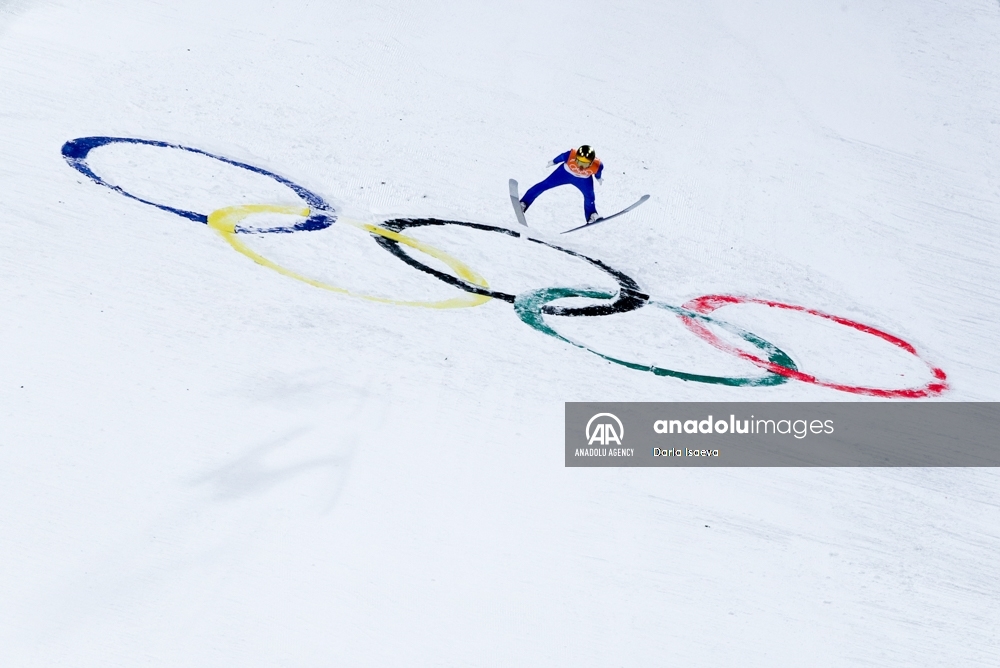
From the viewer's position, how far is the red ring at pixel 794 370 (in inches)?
197

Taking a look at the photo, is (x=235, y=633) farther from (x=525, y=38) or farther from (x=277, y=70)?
(x=525, y=38)

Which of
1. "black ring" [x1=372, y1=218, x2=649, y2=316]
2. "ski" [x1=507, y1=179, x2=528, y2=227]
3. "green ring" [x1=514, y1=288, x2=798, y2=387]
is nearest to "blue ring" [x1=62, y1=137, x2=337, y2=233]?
"black ring" [x1=372, y1=218, x2=649, y2=316]

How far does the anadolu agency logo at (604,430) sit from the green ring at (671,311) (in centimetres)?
57

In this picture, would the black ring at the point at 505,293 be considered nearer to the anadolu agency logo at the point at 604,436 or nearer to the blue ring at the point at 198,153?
the blue ring at the point at 198,153

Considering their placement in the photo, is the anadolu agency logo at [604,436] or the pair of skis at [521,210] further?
the pair of skis at [521,210]

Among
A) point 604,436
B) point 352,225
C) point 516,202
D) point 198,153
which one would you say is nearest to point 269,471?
point 604,436

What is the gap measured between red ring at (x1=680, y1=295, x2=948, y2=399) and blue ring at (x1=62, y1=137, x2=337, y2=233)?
2.39m

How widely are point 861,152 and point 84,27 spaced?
6747 mm

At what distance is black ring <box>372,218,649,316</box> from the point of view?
5219 mm

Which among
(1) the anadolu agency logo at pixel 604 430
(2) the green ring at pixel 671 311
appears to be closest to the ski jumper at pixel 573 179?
(2) the green ring at pixel 671 311

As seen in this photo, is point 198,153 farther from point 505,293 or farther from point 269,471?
point 269,471

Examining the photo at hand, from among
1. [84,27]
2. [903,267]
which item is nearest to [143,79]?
[84,27]

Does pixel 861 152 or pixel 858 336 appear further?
pixel 861 152

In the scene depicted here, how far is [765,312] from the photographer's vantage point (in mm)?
5746
